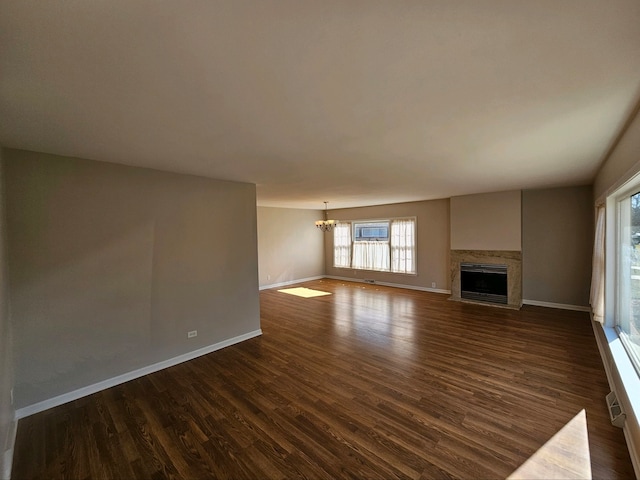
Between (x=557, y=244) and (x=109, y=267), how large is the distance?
25.3 feet

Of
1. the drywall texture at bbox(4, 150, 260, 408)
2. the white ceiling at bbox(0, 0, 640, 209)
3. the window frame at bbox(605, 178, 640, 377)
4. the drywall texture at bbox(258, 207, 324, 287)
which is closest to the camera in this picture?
the white ceiling at bbox(0, 0, 640, 209)

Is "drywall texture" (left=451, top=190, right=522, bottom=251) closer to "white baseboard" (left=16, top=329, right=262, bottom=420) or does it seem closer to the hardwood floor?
the hardwood floor

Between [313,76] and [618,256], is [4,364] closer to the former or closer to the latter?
[313,76]

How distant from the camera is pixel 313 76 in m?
1.46

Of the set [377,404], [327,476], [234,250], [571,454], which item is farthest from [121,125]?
[571,454]

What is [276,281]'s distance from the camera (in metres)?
8.44

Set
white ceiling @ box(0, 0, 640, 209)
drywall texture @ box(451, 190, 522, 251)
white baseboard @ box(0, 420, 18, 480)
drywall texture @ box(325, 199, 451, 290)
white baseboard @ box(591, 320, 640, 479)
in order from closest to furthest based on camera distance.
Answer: white ceiling @ box(0, 0, 640, 209)
white baseboard @ box(0, 420, 18, 480)
white baseboard @ box(591, 320, 640, 479)
drywall texture @ box(451, 190, 522, 251)
drywall texture @ box(325, 199, 451, 290)

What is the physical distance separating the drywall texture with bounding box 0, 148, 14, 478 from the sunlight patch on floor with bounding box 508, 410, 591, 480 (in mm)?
3429

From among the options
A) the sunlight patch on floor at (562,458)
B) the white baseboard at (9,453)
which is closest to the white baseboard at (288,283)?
the white baseboard at (9,453)

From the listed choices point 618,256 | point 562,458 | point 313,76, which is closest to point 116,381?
point 313,76

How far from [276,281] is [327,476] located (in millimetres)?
6745

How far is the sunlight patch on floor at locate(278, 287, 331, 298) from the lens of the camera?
23.7 ft

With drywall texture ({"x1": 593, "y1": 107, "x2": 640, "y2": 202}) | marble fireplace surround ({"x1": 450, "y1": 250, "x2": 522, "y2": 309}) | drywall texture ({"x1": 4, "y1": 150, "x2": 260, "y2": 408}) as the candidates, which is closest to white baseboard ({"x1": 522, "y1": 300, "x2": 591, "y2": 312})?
marble fireplace surround ({"x1": 450, "y1": 250, "x2": 522, "y2": 309})

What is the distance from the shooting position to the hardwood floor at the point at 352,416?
195cm
